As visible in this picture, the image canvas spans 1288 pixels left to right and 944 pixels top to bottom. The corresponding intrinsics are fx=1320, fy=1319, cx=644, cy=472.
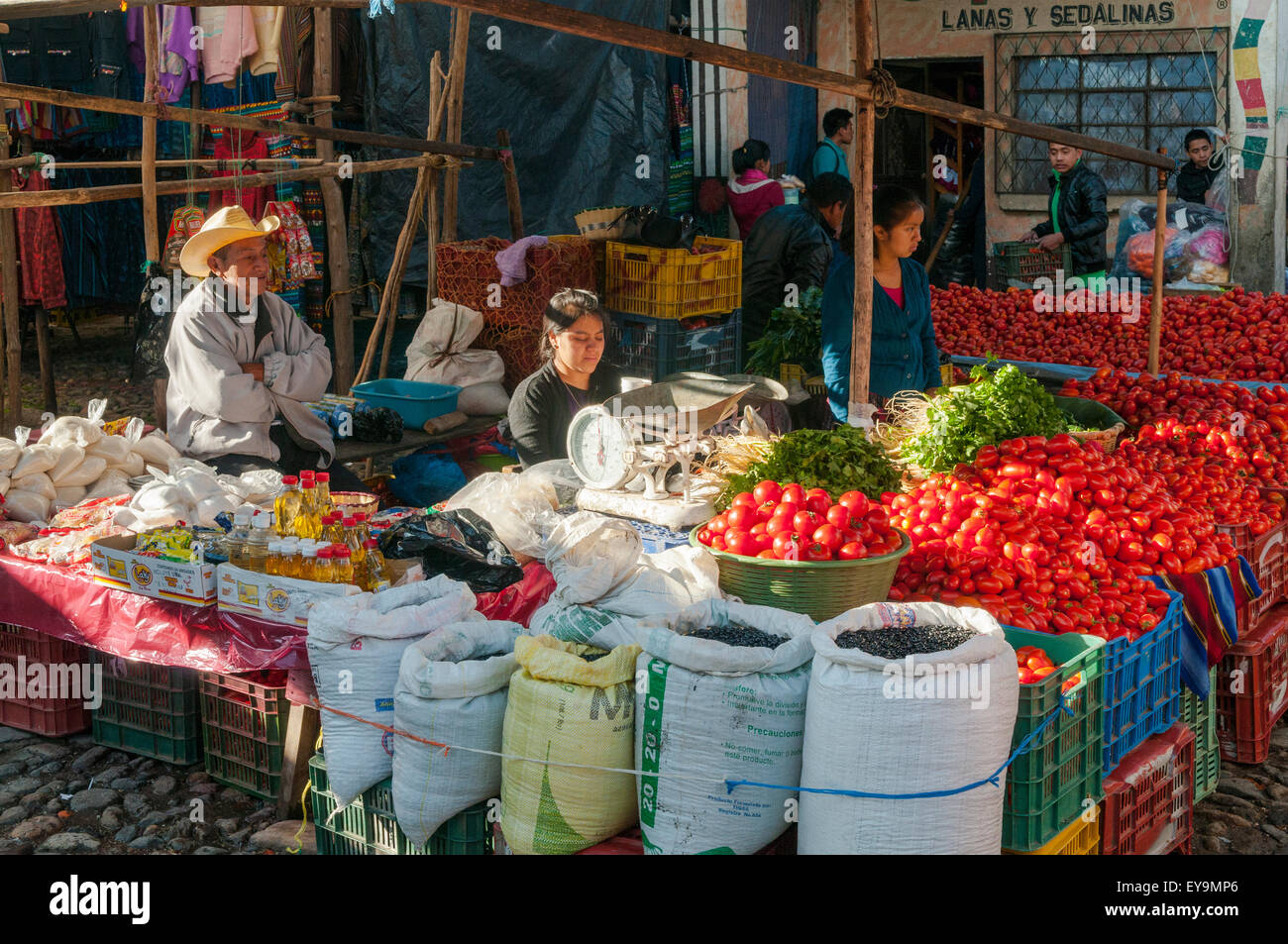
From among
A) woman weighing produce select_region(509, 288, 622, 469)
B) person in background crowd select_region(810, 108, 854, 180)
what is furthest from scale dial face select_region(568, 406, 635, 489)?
person in background crowd select_region(810, 108, 854, 180)

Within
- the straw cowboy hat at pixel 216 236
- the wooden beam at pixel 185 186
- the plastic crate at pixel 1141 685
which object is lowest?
the plastic crate at pixel 1141 685

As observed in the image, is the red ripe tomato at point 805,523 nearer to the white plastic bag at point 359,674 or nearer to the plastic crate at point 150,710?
the white plastic bag at point 359,674

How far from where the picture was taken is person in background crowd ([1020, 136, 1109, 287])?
30.4 ft

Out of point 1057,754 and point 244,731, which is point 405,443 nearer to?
point 244,731

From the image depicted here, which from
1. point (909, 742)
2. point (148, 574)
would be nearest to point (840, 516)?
point (909, 742)

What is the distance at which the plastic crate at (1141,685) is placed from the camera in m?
3.57

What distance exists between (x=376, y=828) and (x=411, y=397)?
3.77m

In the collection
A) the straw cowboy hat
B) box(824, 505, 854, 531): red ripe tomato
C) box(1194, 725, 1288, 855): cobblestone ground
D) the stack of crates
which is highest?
the straw cowboy hat

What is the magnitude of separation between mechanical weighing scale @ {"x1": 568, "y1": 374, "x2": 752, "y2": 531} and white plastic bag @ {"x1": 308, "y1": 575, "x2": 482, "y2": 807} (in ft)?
3.22

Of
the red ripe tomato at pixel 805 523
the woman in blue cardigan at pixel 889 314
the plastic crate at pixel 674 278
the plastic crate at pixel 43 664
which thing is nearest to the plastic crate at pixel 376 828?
the red ripe tomato at pixel 805 523

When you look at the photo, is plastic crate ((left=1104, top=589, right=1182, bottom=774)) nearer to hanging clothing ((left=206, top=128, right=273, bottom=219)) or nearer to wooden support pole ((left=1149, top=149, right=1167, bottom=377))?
wooden support pole ((left=1149, top=149, right=1167, bottom=377))

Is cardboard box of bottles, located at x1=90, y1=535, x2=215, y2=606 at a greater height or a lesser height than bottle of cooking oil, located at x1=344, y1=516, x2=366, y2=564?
lesser

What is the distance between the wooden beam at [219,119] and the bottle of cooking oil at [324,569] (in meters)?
3.33
